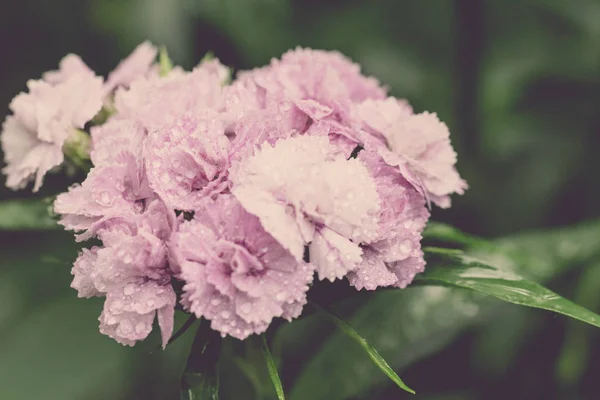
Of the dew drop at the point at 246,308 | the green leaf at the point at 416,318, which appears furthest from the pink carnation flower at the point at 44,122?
the green leaf at the point at 416,318

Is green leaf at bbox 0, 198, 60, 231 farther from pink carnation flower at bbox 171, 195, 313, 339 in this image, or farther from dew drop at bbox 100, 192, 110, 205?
pink carnation flower at bbox 171, 195, 313, 339

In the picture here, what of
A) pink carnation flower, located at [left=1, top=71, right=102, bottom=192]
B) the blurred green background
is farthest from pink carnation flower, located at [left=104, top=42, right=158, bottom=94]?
the blurred green background

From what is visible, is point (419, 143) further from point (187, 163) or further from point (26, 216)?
point (26, 216)

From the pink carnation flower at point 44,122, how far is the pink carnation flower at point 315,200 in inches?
12.8

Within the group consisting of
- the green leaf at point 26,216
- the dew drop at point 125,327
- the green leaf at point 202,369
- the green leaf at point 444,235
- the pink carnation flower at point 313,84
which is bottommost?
the green leaf at point 202,369

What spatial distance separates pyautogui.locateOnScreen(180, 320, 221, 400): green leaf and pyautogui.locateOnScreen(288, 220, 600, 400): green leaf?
36 centimetres

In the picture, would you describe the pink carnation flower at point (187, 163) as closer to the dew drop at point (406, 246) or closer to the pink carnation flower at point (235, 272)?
the pink carnation flower at point (235, 272)

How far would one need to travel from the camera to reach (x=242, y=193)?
0.72m

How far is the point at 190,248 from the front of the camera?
0.72m

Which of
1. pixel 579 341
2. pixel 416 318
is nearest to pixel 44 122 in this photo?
pixel 416 318

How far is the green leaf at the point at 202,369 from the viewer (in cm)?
84

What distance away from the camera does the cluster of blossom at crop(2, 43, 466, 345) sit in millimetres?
722

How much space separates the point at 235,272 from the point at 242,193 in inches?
3.3

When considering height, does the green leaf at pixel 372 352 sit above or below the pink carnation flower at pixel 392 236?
below
